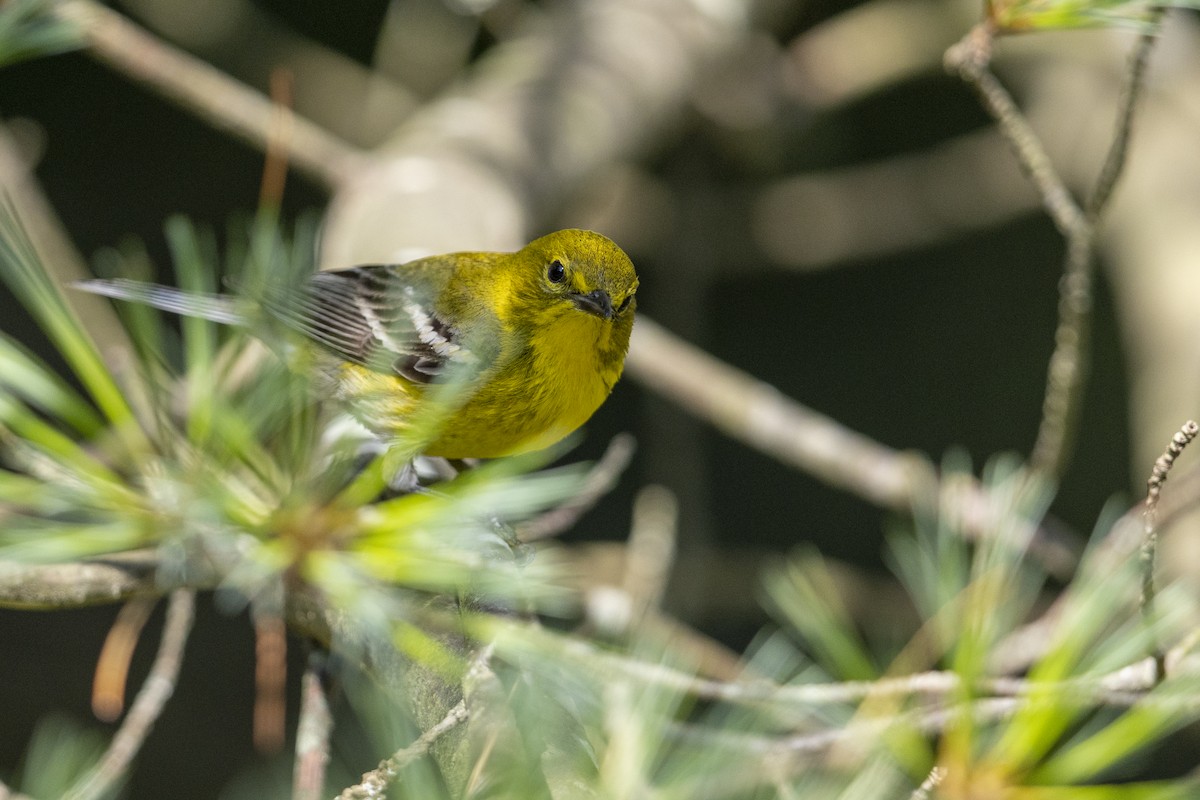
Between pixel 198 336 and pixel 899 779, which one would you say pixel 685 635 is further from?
pixel 198 336

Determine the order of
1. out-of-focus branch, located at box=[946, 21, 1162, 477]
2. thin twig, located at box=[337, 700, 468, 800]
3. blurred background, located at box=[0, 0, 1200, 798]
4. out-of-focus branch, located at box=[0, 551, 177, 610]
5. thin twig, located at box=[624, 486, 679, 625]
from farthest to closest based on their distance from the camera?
blurred background, located at box=[0, 0, 1200, 798] < thin twig, located at box=[624, 486, 679, 625] < out-of-focus branch, located at box=[946, 21, 1162, 477] < out-of-focus branch, located at box=[0, 551, 177, 610] < thin twig, located at box=[337, 700, 468, 800]

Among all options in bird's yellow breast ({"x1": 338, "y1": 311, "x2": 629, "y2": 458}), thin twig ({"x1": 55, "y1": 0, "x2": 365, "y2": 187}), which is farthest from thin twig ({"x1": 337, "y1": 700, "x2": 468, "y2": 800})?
thin twig ({"x1": 55, "y1": 0, "x2": 365, "y2": 187})

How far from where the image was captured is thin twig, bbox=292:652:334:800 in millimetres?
1089

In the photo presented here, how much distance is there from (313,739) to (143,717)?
185mm

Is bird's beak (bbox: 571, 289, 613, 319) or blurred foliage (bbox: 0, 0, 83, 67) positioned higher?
bird's beak (bbox: 571, 289, 613, 319)

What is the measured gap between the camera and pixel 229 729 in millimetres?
3541

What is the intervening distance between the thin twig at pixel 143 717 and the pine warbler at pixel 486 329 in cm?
35

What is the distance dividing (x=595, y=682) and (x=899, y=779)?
0.36 meters

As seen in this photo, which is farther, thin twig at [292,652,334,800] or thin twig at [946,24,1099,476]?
thin twig at [946,24,1099,476]

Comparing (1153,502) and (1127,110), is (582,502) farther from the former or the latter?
(1127,110)

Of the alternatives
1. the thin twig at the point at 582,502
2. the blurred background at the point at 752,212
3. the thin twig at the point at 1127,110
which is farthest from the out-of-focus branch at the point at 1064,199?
the blurred background at the point at 752,212

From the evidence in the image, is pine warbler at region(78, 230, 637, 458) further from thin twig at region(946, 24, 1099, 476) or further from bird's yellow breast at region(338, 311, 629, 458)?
thin twig at region(946, 24, 1099, 476)

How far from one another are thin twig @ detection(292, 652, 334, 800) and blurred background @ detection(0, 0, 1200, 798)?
136cm

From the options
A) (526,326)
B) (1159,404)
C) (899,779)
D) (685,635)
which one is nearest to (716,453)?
(1159,404)
